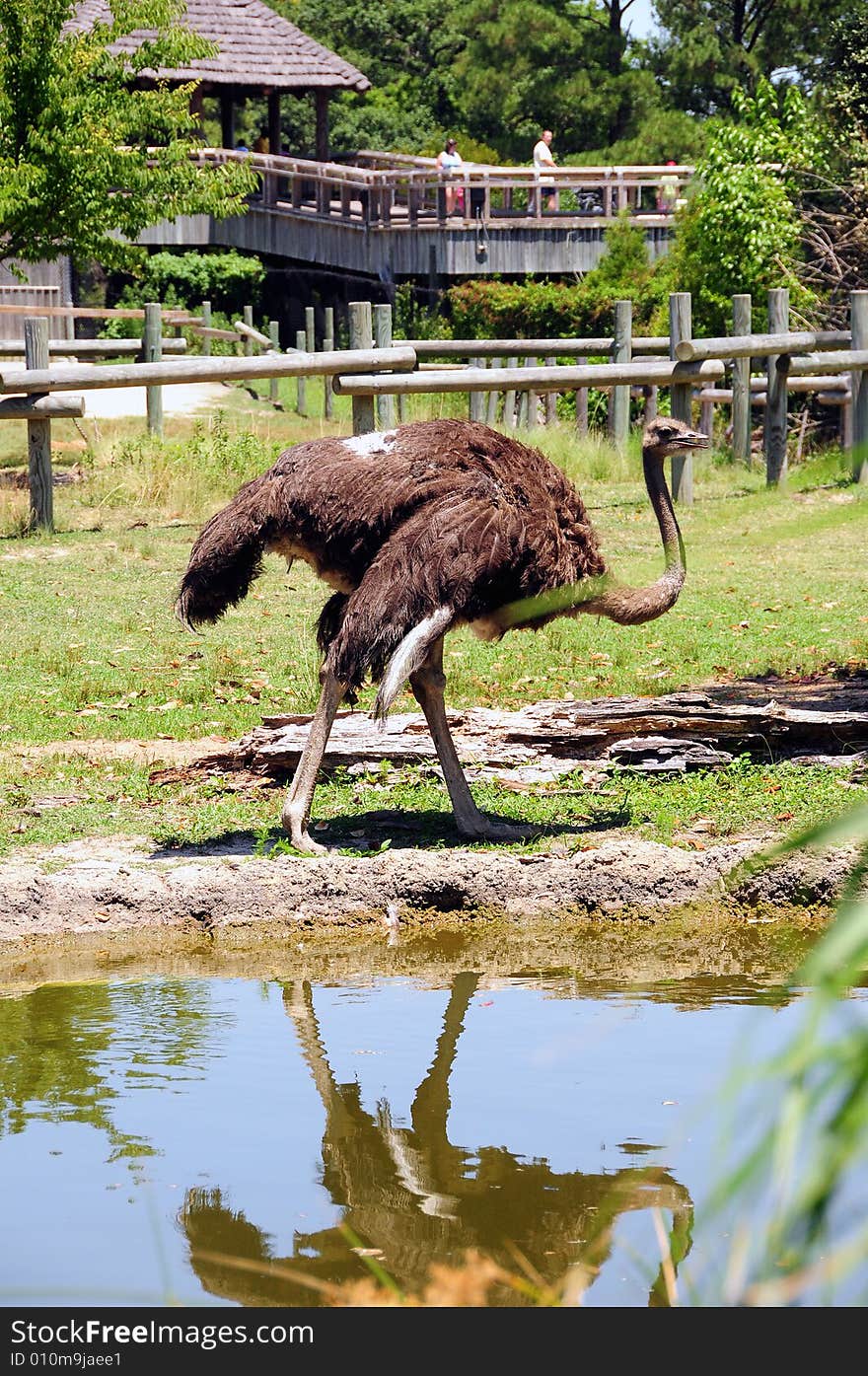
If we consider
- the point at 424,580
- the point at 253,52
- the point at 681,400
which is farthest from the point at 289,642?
the point at 253,52

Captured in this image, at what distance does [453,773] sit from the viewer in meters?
7.09

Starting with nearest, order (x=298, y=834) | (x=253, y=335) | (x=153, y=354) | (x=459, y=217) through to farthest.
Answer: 1. (x=298, y=834)
2. (x=153, y=354)
3. (x=253, y=335)
4. (x=459, y=217)

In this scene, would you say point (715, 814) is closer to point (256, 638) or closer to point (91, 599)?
point (256, 638)

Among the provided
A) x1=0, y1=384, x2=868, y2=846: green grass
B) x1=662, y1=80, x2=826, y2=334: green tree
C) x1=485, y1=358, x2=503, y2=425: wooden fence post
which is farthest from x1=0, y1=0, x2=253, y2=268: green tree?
x1=662, y1=80, x2=826, y2=334: green tree

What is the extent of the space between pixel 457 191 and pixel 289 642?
2480 centimetres

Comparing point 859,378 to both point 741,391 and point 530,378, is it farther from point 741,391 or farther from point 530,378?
point 530,378

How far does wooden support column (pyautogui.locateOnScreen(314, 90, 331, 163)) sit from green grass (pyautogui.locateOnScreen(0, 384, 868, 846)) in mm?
23668

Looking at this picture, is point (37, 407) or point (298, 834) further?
point (37, 407)

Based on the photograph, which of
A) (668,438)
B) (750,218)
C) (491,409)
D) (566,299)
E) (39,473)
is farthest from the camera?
(566,299)

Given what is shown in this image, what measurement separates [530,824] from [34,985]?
215 cm

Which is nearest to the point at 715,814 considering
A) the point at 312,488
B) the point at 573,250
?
the point at 312,488

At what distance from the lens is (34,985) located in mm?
6066

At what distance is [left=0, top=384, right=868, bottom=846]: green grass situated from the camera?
24.5 feet

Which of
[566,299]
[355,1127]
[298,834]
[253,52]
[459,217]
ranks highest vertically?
[253,52]
